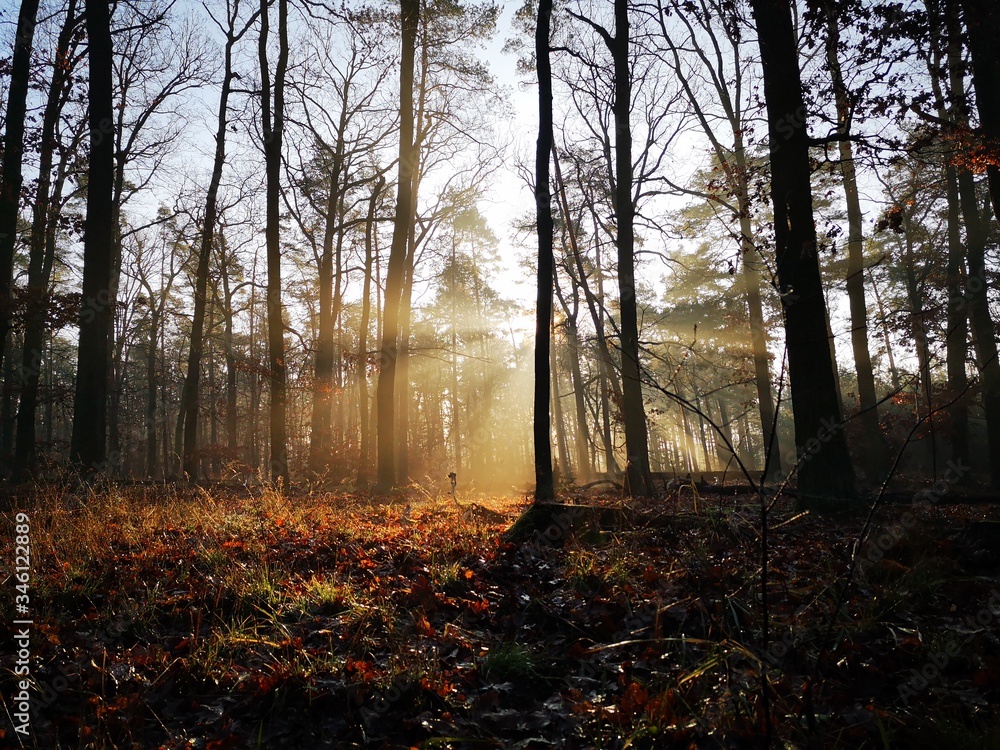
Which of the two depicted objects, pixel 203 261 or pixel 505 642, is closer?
pixel 505 642

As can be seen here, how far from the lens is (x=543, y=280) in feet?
29.2

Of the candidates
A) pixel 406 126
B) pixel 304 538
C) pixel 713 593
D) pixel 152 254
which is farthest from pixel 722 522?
pixel 152 254

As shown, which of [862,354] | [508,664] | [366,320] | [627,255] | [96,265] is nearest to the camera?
[508,664]

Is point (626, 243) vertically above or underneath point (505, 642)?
above

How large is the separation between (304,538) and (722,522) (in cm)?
413

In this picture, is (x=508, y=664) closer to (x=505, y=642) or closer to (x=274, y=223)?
(x=505, y=642)

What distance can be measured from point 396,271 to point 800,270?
8910 millimetres

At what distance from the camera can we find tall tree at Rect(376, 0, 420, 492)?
42.3 ft

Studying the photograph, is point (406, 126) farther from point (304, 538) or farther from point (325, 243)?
point (304, 538)

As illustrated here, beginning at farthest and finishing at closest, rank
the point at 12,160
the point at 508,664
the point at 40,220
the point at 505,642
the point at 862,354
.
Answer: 1. the point at 862,354
2. the point at 40,220
3. the point at 12,160
4. the point at 505,642
5. the point at 508,664

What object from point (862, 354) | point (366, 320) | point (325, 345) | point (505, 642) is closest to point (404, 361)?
point (366, 320)

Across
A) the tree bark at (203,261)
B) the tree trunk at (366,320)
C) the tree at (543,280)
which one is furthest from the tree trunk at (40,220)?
the tree at (543,280)

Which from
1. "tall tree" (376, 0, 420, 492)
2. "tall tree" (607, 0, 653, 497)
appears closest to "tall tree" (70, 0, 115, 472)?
"tall tree" (376, 0, 420, 492)

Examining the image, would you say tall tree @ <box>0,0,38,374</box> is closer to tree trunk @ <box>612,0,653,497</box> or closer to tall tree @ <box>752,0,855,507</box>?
tree trunk @ <box>612,0,653,497</box>
